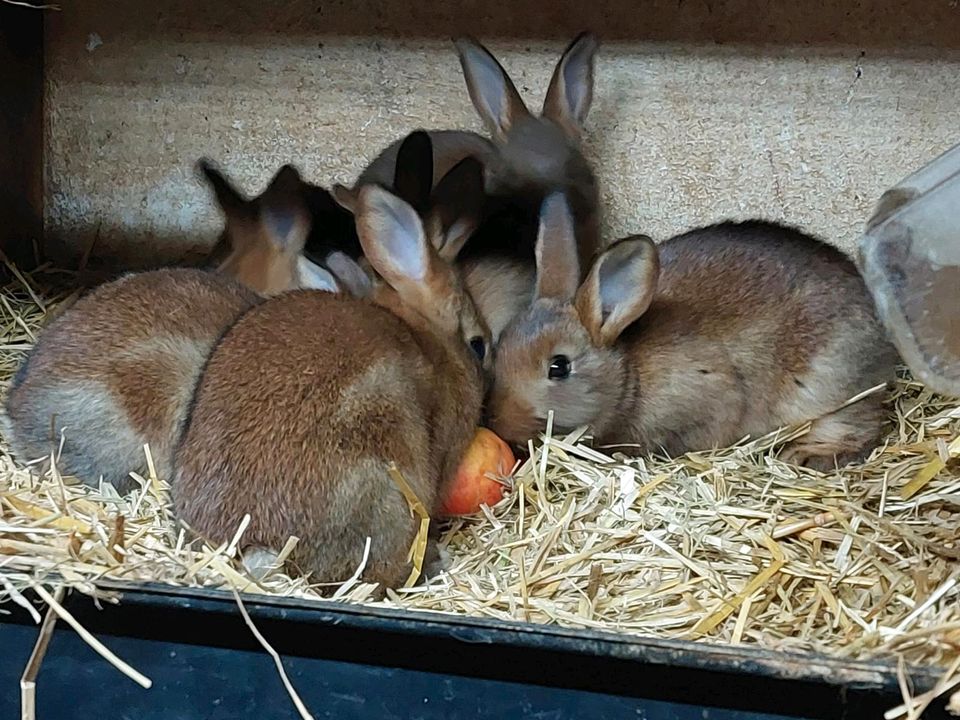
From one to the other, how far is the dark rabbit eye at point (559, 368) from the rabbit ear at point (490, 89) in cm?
134

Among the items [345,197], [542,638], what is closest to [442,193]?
[345,197]

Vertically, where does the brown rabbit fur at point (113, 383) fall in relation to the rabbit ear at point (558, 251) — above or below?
below

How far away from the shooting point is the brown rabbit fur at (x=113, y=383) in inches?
113

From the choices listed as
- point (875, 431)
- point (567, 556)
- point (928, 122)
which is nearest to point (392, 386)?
point (567, 556)

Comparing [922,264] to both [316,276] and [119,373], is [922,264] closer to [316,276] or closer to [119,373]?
[316,276]

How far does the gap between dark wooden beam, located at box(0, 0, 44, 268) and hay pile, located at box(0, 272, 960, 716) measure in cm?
173

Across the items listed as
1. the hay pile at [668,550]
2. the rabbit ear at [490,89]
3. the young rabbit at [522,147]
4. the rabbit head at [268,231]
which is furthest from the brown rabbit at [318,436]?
the rabbit ear at [490,89]

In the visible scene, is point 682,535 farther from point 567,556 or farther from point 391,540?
point 391,540

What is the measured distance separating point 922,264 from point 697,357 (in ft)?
3.81

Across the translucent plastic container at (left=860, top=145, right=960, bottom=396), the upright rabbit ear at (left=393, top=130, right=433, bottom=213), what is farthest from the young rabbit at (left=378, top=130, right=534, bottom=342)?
the translucent plastic container at (left=860, top=145, right=960, bottom=396)

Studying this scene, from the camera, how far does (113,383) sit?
2.88 metres

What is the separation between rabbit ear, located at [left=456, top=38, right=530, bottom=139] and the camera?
161 inches

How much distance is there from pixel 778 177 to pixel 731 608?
2.25m

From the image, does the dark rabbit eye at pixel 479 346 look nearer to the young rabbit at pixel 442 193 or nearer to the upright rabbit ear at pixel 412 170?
the young rabbit at pixel 442 193
